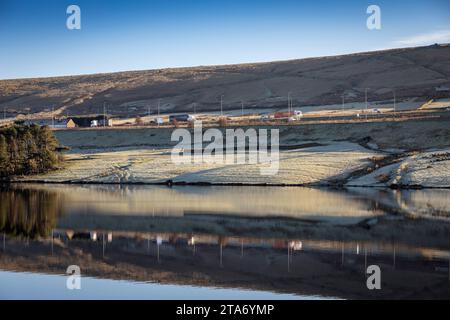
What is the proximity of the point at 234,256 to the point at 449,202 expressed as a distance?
68.3ft

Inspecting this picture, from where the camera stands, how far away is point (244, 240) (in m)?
31.4

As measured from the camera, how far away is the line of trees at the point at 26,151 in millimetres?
68000

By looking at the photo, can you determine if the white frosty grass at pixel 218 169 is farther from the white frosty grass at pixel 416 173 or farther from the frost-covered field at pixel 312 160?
the white frosty grass at pixel 416 173

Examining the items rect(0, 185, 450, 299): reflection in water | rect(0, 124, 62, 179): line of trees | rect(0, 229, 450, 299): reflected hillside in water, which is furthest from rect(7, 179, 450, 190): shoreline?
rect(0, 229, 450, 299): reflected hillside in water

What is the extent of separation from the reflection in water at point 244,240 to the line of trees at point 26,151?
18899 millimetres

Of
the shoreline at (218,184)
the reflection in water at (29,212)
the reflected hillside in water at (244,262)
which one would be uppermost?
the reflected hillside in water at (244,262)

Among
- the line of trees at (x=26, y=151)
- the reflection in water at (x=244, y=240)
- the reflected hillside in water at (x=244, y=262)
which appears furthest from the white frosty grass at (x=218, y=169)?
the reflected hillside in water at (x=244, y=262)

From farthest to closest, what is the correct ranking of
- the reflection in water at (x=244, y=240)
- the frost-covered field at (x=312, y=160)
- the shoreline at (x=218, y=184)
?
the frost-covered field at (x=312, y=160) < the shoreline at (x=218, y=184) < the reflection in water at (x=244, y=240)

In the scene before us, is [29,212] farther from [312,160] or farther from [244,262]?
[312,160]

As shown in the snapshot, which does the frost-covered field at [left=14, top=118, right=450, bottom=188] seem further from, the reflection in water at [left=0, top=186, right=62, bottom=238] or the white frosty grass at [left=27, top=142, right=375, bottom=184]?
the reflection in water at [left=0, top=186, right=62, bottom=238]

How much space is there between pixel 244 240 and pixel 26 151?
4338cm

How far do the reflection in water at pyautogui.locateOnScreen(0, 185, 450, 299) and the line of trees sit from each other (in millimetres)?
18899

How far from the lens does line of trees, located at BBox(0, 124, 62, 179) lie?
2677 inches
